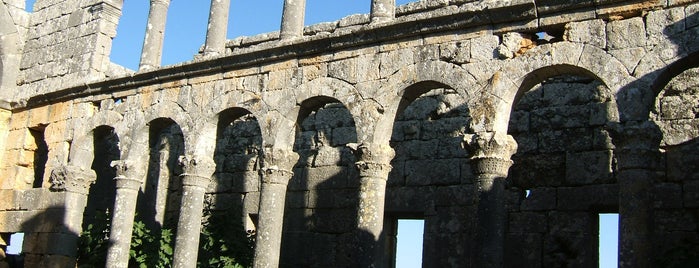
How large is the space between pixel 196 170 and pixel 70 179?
305 centimetres

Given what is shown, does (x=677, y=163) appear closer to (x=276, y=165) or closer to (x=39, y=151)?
(x=276, y=165)

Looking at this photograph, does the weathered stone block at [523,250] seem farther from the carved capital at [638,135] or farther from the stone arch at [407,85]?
the carved capital at [638,135]

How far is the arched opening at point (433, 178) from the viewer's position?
38.9ft

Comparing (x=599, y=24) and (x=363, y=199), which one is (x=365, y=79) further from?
(x=599, y=24)

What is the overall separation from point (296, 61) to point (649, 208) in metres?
5.30

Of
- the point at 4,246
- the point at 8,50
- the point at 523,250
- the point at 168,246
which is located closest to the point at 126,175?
the point at 168,246

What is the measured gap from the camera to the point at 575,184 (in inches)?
428

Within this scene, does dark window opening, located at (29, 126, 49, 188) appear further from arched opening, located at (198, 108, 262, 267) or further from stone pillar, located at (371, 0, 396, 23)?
stone pillar, located at (371, 0, 396, 23)

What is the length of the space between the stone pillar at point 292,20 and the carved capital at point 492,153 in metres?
3.56

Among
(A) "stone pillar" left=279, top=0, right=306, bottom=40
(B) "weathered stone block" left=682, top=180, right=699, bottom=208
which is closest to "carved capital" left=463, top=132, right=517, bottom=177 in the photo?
(B) "weathered stone block" left=682, top=180, right=699, bottom=208

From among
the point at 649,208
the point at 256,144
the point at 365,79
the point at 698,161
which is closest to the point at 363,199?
the point at 365,79

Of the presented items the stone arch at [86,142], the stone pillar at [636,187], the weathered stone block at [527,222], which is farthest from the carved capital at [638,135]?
the stone arch at [86,142]

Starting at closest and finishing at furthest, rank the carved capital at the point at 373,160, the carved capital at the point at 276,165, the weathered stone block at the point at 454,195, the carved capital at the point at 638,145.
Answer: the carved capital at the point at 638,145, the carved capital at the point at 373,160, the carved capital at the point at 276,165, the weathered stone block at the point at 454,195

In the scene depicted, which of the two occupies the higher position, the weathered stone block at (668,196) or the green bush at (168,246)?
the weathered stone block at (668,196)
